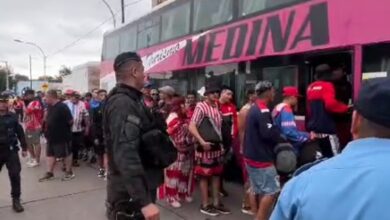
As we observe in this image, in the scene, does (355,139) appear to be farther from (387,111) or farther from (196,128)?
(196,128)

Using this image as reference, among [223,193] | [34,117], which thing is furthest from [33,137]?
[223,193]

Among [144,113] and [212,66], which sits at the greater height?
[212,66]

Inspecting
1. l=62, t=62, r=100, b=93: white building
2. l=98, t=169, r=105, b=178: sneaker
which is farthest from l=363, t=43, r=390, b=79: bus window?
l=62, t=62, r=100, b=93: white building

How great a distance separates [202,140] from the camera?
5.82m

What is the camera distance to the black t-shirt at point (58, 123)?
850 centimetres

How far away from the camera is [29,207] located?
661 centimetres

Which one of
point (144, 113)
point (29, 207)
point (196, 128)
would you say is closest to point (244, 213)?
point (196, 128)

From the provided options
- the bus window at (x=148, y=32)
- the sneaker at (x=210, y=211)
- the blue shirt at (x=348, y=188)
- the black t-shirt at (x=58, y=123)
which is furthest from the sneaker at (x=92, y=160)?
the blue shirt at (x=348, y=188)

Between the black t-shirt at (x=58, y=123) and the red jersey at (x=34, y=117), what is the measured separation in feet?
6.58

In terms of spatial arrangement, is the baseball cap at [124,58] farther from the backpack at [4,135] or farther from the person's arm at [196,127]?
the backpack at [4,135]

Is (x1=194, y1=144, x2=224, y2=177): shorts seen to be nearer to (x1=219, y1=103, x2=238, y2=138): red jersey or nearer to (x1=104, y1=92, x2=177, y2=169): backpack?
(x1=219, y1=103, x2=238, y2=138): red jersey

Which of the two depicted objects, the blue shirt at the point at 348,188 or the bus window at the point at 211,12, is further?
the bus window at the point at 211,12

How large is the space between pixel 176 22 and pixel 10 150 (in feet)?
14.5

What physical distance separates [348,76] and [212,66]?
115 inches
